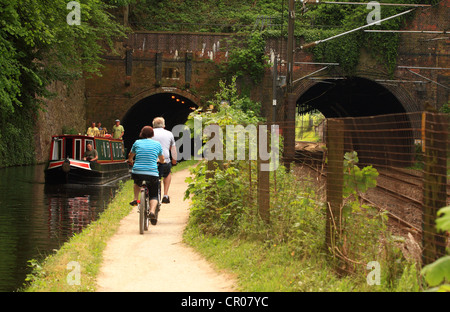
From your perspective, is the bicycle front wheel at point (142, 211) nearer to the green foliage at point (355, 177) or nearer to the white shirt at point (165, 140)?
the white shirt at point (165, 140)

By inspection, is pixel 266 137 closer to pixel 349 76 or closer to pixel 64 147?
pixel 64 147

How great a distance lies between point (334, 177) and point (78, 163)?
48.8 feet

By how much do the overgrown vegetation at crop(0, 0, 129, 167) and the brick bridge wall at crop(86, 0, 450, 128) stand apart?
5.96 feet

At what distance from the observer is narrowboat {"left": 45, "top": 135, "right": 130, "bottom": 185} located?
19422mm

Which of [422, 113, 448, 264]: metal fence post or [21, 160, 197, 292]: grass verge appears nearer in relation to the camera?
[422, 113, 448, 264]: metal fence post

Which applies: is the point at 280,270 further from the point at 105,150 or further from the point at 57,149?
the point at 105,150

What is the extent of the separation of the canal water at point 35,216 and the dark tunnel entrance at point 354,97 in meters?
15.9

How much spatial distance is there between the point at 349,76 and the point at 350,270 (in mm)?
26321

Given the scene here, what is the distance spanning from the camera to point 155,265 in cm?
693

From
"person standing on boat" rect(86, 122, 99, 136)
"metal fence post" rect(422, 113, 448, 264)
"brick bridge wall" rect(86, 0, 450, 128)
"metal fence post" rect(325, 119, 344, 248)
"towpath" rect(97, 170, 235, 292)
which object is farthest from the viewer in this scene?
"brick bridge wall" rect(86, 0, 450, 128)

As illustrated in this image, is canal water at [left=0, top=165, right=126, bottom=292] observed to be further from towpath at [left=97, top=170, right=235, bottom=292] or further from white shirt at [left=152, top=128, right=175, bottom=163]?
white shirt at [left=152, top=128, right=175, bottom=163]

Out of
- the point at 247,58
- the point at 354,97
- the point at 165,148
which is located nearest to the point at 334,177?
the point at 165,148
